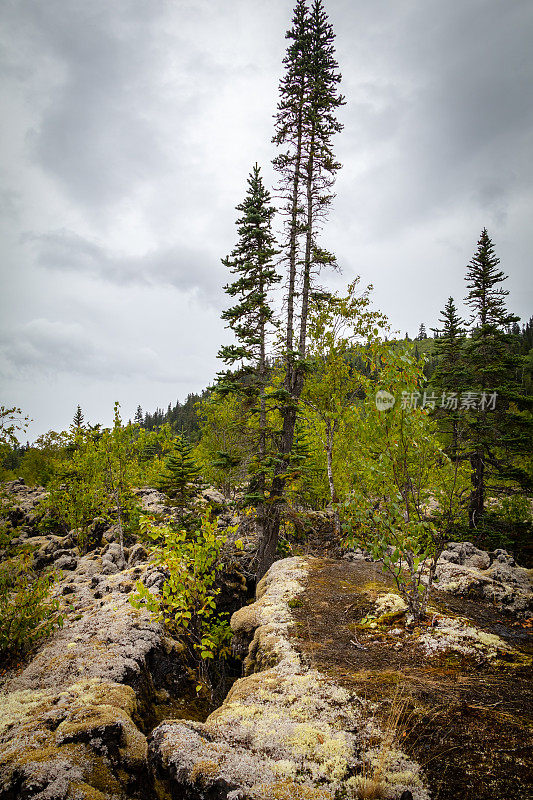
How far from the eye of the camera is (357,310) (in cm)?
1405

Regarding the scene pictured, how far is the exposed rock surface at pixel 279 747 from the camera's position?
269cm

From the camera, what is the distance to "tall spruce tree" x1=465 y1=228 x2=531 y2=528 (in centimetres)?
1986

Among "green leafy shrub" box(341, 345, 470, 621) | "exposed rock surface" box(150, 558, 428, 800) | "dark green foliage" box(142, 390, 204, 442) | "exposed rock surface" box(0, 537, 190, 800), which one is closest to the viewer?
"exposed rock surface" box(150, 558, 428, 800)

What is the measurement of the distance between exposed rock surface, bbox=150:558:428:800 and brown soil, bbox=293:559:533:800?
0.26 meters

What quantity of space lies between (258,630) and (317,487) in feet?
51.1

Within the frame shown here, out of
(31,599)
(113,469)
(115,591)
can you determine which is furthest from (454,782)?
(113,469)

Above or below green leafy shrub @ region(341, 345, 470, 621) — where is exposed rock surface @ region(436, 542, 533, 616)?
below

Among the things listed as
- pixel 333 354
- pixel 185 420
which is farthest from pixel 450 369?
pixel 185 420

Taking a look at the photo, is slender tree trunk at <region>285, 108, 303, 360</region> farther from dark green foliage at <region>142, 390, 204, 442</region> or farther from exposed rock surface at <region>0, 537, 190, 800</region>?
dark green foliage at <region>142, 390, 204, 442</region>

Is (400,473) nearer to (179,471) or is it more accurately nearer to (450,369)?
(179,471)

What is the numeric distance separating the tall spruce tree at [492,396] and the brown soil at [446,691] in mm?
15331

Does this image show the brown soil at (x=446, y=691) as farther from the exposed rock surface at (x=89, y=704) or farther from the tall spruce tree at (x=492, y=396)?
the tall spruce tree at (x=492, y=396)

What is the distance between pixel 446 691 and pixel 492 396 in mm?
20565

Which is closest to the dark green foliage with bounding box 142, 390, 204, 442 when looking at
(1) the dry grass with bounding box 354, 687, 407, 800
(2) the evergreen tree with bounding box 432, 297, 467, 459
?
(2) the evergreen tree with bounding box 432, 297, 467, 459
